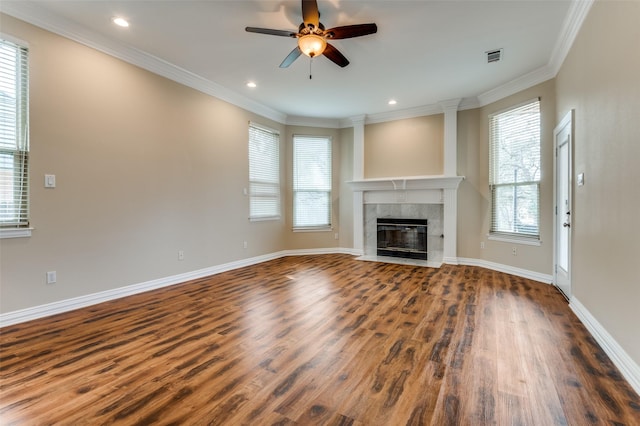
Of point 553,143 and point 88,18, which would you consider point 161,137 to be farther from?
point 553,143

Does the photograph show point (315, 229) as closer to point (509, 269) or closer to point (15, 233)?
point (509, 269)

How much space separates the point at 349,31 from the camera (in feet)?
9.25

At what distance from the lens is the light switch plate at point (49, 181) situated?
9.91ft

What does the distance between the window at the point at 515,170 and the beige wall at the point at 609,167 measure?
4.55 ft

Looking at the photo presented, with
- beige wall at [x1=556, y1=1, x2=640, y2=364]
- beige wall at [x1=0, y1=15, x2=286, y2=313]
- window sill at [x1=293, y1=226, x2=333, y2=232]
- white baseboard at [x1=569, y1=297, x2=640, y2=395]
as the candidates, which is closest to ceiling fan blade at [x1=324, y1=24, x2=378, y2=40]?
beige wall at [x1=556, y1=1, x2=640, y2=364]

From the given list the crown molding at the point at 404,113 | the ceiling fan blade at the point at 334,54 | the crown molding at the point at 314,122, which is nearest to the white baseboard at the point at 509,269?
the crown molding at the point at 404,113

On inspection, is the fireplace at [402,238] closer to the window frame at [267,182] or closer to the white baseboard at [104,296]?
the window frame at [267,182]

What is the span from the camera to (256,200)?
5.81m

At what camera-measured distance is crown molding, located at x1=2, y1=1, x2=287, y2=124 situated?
285 cm

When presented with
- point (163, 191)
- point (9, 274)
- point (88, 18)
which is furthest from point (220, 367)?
point (88, 18)

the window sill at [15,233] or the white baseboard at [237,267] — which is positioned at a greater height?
the window sill at [15,233]

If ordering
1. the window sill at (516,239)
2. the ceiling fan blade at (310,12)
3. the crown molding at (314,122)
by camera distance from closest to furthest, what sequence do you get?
the ceiling fan blade at (310,12)
the window sill at (516,239)
the crown molding at (314,122)

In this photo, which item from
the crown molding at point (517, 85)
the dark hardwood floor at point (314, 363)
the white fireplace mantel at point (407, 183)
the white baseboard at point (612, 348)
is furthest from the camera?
the white fireplace mantel at point (407, 183)

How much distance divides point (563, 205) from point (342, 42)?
11.3 ft
